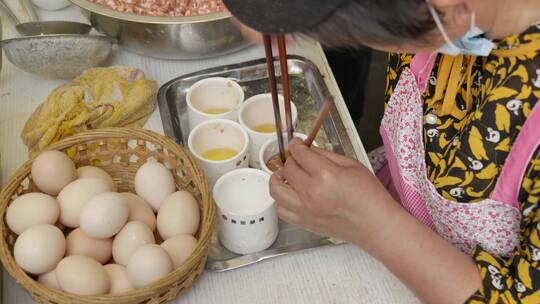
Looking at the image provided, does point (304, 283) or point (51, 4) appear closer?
point (304, 283)

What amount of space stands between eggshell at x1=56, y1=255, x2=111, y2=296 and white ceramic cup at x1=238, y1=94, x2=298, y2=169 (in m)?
0.37

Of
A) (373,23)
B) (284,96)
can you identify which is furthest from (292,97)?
(373,23)

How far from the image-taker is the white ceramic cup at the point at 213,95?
3.66 feet

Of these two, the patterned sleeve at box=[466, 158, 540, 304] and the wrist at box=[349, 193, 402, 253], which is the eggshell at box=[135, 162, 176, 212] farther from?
the patterned sleeve at box=[466, 158, 540, 304]

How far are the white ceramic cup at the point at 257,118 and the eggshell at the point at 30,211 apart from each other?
0.37m

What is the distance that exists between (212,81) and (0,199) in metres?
0.46

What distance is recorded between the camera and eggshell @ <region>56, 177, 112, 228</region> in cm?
87

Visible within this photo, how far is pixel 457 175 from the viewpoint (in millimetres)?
854

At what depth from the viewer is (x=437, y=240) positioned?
2.70 ft

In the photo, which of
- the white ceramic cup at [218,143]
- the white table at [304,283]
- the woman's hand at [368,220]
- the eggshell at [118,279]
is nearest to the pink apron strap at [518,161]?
the woman's hand at [368,220]

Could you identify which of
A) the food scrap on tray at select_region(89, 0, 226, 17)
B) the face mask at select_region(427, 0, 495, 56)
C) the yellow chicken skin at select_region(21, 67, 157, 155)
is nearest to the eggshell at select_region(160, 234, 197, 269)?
the yellow chicken skin at select_region(21, 67, 157, 155)

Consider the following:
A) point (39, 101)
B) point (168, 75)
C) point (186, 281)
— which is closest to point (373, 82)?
point (168, 75)

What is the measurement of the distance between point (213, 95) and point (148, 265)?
0.46m

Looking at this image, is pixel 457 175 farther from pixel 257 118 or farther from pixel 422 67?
pixel 257 118
